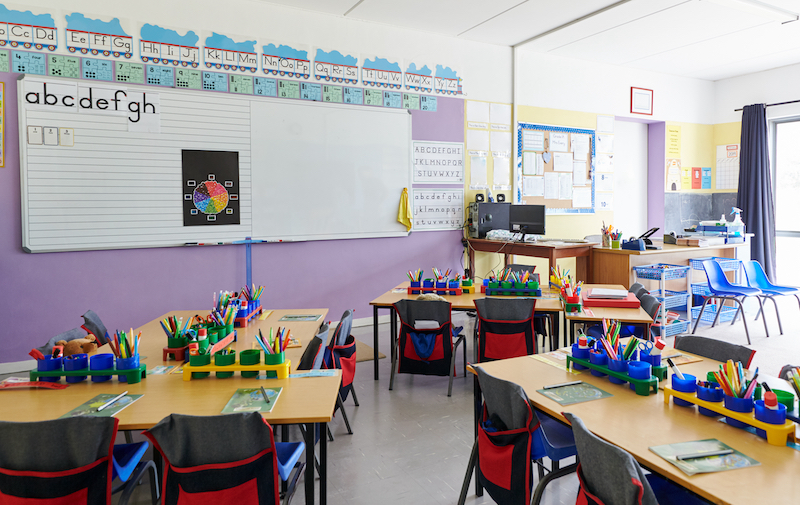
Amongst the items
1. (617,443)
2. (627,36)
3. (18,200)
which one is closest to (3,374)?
(18,200)

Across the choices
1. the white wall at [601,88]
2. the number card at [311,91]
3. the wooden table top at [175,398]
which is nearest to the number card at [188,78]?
the number card at [311,91]

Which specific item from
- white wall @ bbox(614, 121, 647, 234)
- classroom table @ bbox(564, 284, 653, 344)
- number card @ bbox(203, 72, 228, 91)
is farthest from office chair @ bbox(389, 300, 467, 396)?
white wall @ bbox(614, 121, 647, 234)

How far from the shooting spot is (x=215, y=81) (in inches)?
196

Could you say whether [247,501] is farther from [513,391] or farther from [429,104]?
[429,104]

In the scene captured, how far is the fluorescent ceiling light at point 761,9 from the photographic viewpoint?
5301 mm

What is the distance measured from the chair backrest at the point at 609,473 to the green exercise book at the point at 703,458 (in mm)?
125

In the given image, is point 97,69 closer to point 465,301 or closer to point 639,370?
point 465,301

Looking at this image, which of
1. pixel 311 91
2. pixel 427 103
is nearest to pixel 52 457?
pixel 311 91

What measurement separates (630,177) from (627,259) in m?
3.32

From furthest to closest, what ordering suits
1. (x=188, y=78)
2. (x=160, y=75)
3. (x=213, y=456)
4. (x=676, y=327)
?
(x=676, y=327) → (x=188, y=78) → (x=160, y=75) → (x=213, y=456)

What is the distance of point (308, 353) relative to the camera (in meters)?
2.55

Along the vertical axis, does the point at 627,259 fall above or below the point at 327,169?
below

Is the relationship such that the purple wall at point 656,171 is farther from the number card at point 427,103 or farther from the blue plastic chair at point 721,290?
the number card at point 427,103

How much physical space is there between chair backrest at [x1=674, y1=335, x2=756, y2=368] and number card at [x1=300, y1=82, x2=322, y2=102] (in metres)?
4.22
